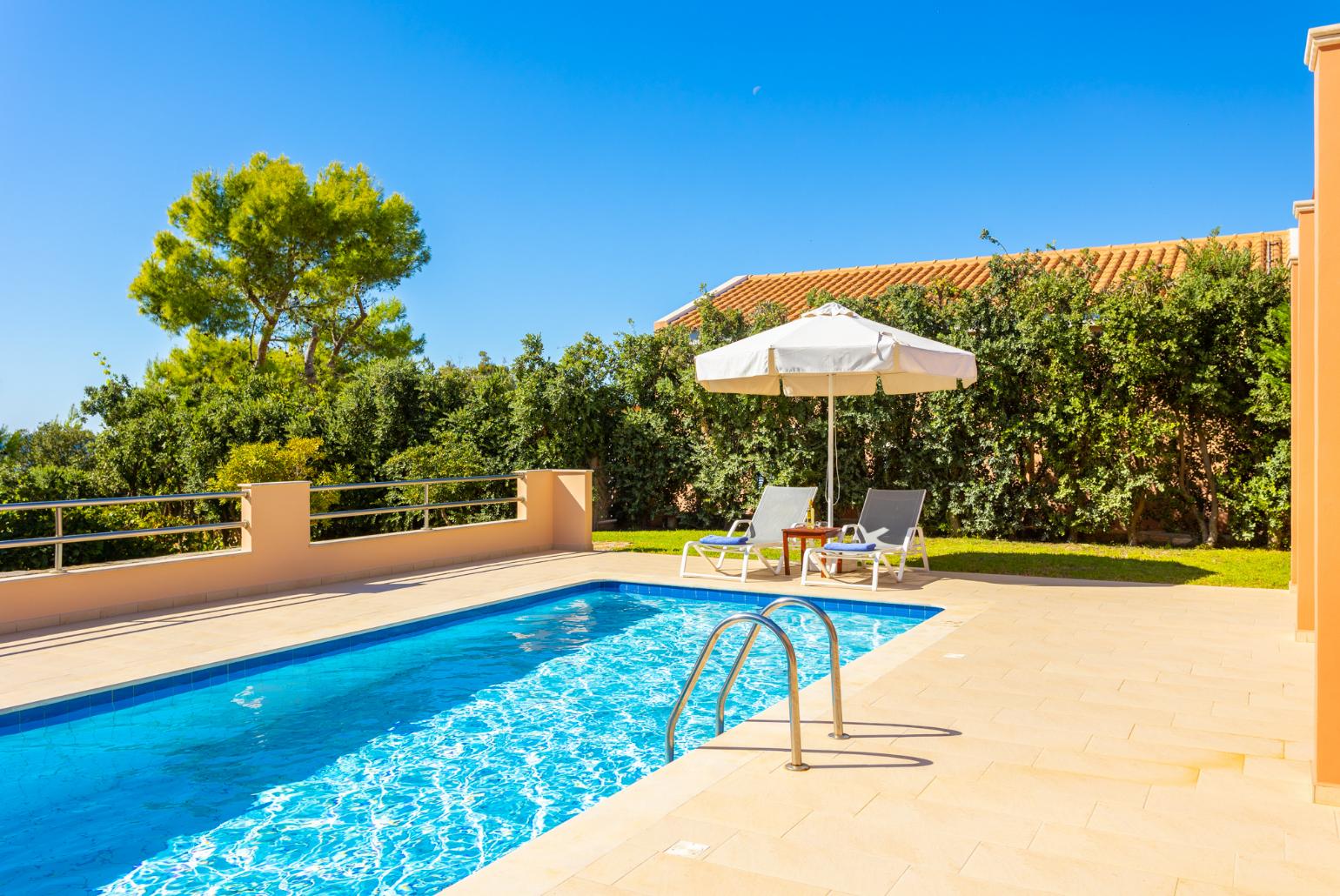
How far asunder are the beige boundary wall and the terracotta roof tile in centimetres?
605

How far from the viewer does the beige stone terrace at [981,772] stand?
9.98ft

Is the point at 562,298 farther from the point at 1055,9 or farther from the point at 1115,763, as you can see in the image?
the point at 1115,763

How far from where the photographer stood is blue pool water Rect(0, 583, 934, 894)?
3961 millimetres

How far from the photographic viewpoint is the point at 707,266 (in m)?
25.5

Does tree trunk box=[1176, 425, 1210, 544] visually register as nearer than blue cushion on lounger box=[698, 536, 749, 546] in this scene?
No

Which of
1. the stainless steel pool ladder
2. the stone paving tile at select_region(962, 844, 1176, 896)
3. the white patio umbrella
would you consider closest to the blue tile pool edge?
the white patio umbrella

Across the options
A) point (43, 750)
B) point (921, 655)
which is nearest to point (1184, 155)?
point (921, 655)

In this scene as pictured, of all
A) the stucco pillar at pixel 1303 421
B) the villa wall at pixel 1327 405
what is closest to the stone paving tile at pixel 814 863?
the villa wall at pixel 1327 405

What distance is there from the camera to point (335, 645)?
7219 millimetres

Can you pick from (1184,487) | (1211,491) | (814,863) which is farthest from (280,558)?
(1211,491)

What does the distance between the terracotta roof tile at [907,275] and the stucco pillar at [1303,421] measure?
32.7ft

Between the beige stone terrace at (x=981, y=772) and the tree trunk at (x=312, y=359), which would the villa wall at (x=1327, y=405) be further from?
the tree trunk at (x=312, y=359)

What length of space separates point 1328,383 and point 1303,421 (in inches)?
138

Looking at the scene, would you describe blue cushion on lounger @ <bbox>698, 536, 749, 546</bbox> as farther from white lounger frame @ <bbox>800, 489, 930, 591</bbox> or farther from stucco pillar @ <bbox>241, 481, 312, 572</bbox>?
stucco pillar @ <bbox>241, 481, 312, 572</bbox>
